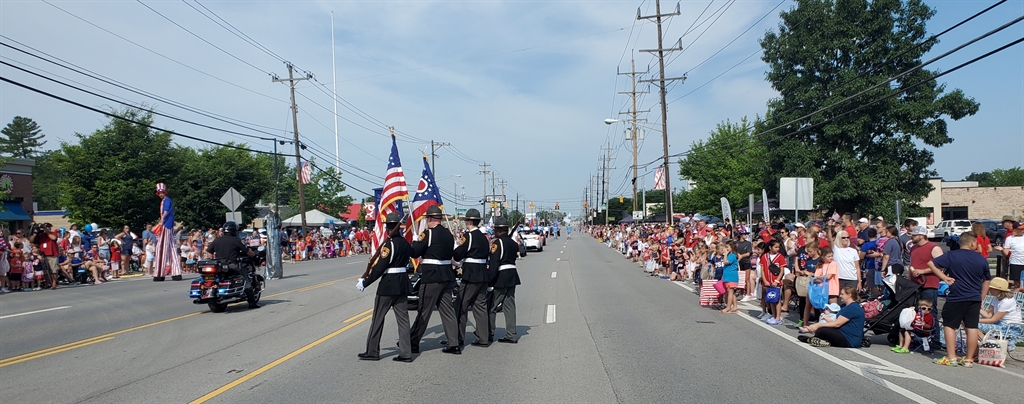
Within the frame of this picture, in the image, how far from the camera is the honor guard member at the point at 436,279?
8.98 meters

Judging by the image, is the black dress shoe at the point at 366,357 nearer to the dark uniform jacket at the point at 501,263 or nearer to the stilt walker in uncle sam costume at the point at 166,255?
the dark uniform jacket at the point at 501,263

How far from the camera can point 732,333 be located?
10.9m

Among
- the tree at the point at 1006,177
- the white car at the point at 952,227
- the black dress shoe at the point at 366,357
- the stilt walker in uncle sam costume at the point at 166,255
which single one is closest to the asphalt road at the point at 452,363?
the black dress shoe at the point at 366,357

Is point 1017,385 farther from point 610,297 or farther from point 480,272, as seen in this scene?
point 610,297

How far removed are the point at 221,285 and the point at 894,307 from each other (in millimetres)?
11747

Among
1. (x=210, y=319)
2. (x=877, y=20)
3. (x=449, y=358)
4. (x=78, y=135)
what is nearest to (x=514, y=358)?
(x=449, y=358)

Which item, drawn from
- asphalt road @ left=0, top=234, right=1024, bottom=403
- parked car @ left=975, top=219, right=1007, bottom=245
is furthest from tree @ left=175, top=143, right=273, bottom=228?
parked car @ left=975, top=219, right=1007, bottom=245

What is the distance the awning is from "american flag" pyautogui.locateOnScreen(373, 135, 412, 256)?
35421mm

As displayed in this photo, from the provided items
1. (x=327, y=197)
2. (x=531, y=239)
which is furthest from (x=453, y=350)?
(x=327, y=197)

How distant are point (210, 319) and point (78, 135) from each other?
123ft

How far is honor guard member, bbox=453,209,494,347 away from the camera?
9.55 metres

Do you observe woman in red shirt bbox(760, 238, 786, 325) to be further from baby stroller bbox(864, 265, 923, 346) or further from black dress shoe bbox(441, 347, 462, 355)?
black dress shoe bbox(441, 347, 462, 355)

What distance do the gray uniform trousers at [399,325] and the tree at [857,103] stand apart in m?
28.3

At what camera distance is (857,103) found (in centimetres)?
3256
